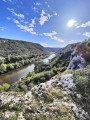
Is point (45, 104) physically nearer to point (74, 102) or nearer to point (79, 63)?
point (74, 102)

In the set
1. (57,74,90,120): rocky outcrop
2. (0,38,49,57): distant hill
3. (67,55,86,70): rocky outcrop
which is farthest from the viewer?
(0,38,49,57): distant hill

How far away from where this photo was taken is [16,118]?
5.33 meters

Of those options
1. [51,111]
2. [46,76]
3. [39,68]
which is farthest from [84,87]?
[39,68]

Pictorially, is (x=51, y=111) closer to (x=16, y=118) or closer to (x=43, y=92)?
(x=43, y=92)

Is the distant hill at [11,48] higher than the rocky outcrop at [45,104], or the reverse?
the distant hill at [11,48]

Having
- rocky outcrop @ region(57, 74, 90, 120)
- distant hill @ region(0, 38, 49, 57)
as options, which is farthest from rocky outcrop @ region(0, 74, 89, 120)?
distant hill @ region(0, 38, 49, 57)

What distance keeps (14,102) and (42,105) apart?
2.58m

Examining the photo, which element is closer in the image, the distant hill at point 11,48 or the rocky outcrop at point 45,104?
the rocky outcrop at point 45,104

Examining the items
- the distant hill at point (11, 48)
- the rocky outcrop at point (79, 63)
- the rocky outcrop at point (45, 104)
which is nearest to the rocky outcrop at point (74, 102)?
the rocky outcrop at point (45, 104)

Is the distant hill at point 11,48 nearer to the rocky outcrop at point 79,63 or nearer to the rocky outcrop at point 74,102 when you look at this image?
the rocky outcrop at point 79,63

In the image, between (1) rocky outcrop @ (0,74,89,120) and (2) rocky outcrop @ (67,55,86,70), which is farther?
(2) rocky outcrop @ (67,55,86,70)

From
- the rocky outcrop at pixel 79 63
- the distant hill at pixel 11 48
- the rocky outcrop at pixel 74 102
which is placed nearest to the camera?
the rocky outcrop at pixel 74 102

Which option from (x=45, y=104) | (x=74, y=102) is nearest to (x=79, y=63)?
(x=74, y=102)

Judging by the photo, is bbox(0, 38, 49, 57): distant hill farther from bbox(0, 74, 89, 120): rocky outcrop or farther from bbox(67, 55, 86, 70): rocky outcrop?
bbox(0, 74, 89, 120): rocky outcrop
